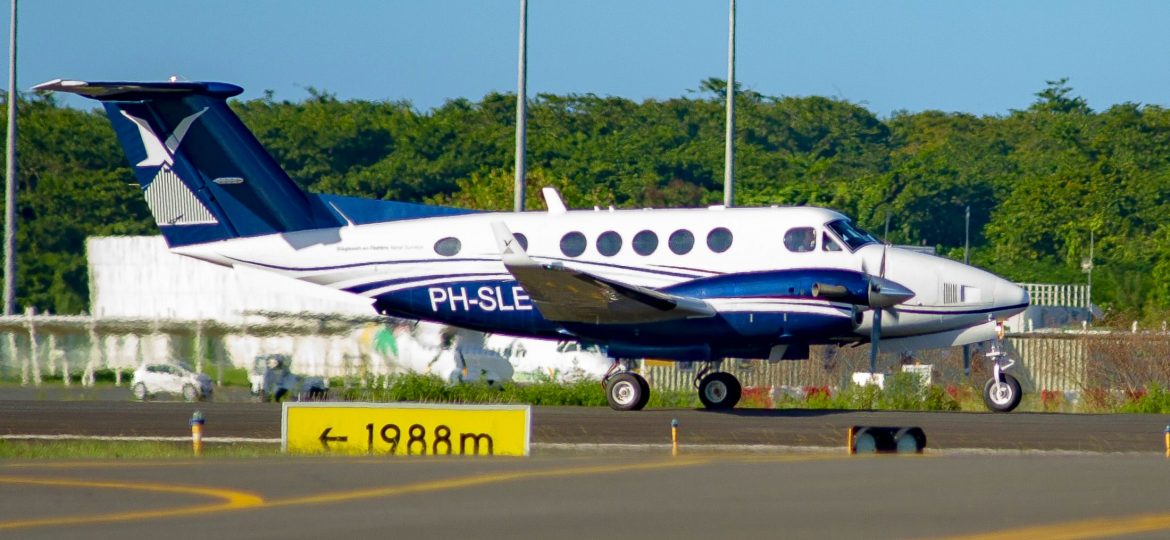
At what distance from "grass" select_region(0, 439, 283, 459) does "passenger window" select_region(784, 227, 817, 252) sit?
8062mm

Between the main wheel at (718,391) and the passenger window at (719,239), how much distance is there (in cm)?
198

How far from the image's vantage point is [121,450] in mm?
17625

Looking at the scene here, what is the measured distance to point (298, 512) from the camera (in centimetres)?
1056

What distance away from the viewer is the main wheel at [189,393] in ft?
88.0

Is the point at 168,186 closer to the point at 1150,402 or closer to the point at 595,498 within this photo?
the point at 595,498

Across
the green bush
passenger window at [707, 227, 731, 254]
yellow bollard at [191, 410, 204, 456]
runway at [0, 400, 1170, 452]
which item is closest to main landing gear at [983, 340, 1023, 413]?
runway at [0, 400, 1170, 452]

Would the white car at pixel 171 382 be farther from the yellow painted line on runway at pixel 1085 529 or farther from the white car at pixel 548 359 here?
the yellow painted line on runway at pixel 1085 529

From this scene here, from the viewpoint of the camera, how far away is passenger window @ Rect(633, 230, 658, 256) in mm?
22828

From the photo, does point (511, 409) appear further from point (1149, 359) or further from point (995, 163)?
point (995, 163)

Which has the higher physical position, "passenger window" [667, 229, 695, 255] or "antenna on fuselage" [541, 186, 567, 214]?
"antenna on fuselage" [541, 186, 567, 214]

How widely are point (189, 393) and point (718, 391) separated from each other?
9.71 m

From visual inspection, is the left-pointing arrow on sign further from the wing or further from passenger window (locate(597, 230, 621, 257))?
passenger window (locate(597, 230, 621, 257))

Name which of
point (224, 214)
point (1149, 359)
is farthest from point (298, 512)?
point (1149, 359)

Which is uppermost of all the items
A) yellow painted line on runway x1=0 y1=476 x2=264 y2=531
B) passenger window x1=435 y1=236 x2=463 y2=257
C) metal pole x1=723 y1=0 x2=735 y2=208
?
metal pole x1=723 y1=0 x2=735 y2=208
